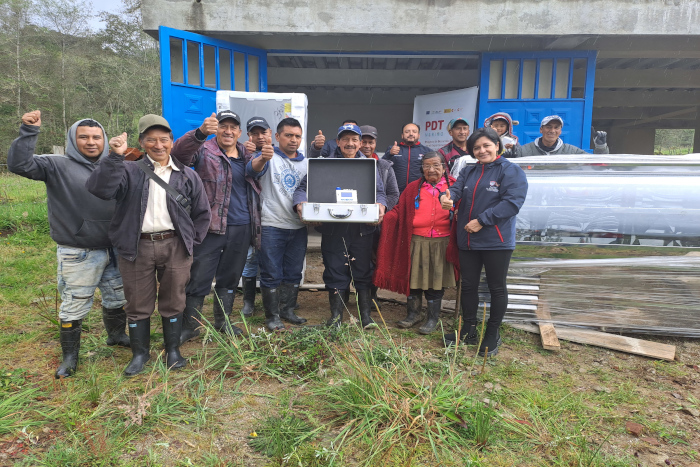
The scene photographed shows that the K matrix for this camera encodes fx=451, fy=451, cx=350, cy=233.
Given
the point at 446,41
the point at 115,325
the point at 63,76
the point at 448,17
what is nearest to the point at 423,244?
the point at 115,325

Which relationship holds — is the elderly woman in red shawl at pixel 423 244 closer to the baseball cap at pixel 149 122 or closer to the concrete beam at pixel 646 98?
the baseball cap at pixel 149 122

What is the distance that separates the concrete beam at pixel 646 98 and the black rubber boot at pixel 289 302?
1146 centimetres

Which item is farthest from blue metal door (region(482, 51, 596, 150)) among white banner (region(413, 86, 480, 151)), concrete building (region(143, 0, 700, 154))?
white banner (region(413, 86, 480, 151))

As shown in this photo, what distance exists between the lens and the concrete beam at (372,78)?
372 inches

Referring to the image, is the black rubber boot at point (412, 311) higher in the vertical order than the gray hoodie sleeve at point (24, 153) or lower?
lower

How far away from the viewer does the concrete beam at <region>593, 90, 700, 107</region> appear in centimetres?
1218

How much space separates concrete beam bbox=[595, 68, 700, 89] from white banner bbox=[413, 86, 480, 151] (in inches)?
159

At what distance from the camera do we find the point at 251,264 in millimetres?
4312

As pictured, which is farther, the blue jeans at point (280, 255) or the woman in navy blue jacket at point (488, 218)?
the blue jeans at point (280, 255)

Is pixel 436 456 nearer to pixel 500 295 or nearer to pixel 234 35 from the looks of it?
pixel 500 295

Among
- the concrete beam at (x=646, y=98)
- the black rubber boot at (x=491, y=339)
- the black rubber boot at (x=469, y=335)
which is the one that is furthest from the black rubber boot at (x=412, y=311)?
the concrete beam at (x=646, y=98)

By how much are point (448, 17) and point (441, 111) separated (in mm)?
2466

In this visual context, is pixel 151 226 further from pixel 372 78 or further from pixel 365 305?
pixel 372 78

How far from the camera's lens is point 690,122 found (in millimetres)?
17156
